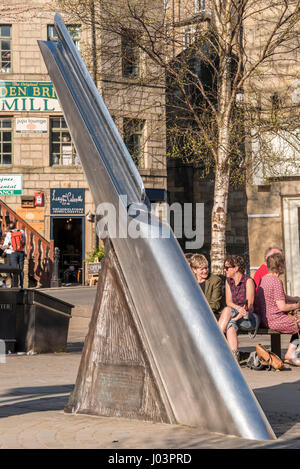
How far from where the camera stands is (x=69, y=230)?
1019 inches

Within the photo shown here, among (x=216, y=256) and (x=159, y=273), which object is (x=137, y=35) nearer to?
(x=216, y=256)

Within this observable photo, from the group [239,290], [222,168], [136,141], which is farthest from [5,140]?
[239,290]

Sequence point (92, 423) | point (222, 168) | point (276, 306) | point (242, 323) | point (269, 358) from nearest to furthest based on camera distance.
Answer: point (92, 423) → point (269, 358) → point (242, 323) → point (276, 306) → point (222, 168)

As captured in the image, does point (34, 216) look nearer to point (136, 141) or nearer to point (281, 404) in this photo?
point (136, 141)

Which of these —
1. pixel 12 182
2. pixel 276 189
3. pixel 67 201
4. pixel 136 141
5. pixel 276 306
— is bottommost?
pixel 276 306

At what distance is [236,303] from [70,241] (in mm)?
18059

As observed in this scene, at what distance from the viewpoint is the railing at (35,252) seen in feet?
72.7

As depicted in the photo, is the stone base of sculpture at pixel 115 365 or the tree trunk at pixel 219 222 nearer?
the stone base of sculpture at pixel 115 365

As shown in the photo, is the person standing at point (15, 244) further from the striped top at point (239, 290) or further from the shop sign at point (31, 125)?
the striped top at point (239, 290)

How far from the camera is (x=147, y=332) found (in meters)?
4.57

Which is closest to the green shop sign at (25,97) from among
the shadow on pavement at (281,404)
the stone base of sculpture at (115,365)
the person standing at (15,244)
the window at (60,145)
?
the window at (60,145)

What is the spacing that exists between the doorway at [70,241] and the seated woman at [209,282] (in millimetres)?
17232

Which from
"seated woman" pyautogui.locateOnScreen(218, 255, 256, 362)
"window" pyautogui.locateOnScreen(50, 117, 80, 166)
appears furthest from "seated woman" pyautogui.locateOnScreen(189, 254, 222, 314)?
"window" pyautogui.locateOnScreen(50, 117, 80, 166)

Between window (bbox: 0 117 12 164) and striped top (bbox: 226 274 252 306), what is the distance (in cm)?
1828
